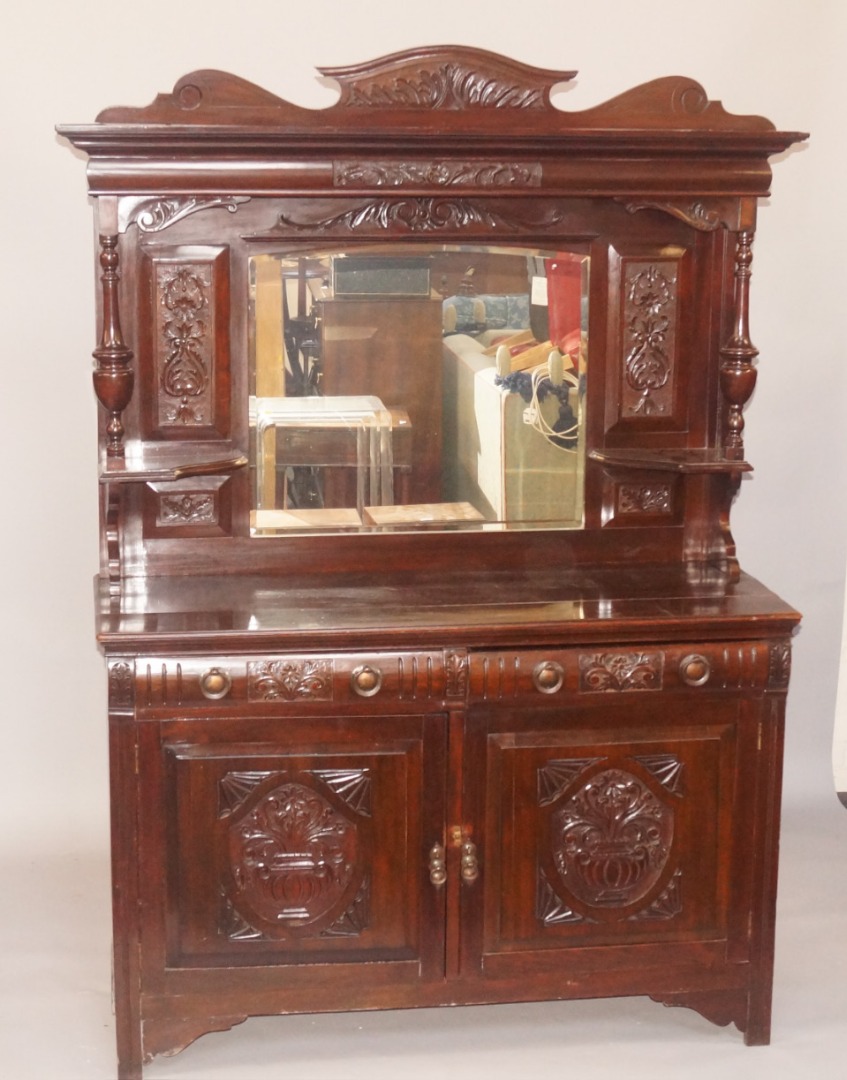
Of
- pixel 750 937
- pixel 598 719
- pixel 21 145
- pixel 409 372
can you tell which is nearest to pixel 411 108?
pixel 409 372

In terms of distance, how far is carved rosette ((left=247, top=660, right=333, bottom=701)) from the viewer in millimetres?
2803

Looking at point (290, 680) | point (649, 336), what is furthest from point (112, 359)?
point (649, 336)

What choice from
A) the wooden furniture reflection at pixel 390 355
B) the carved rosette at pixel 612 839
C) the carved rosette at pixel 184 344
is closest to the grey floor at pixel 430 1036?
the carved rosette at pixel 612 839

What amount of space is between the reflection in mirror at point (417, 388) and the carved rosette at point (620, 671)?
431 millimetres

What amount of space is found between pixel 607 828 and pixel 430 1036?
560 mm

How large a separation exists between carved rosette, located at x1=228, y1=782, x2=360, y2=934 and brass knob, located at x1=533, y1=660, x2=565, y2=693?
0.43 metres

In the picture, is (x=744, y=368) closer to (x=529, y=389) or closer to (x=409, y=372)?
(x=529, y=389)

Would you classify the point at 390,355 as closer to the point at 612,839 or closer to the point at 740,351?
the point at 740,351

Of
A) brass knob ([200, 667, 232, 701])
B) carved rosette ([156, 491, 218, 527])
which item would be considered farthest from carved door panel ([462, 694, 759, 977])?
carved rosette ([156, 491, 218, 527])

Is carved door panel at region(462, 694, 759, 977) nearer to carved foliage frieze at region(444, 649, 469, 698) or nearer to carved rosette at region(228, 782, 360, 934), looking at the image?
carved foliage frieze at region(444, 649, 469, 698)

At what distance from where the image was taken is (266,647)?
2.80m

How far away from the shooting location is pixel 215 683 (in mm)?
2791

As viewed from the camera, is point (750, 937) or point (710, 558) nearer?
point (750, 937)

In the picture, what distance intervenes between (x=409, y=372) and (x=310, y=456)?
259mm
